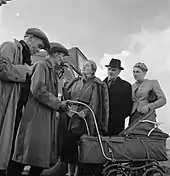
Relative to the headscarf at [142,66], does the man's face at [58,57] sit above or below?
below

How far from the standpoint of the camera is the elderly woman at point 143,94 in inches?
137

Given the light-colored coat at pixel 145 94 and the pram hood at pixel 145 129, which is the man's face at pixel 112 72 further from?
the pram hood at pixel 145 129

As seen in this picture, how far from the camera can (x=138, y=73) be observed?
3.75 m

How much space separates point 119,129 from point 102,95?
557mm

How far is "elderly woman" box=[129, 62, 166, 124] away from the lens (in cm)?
348

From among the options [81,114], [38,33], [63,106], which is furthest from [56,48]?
[81,114]

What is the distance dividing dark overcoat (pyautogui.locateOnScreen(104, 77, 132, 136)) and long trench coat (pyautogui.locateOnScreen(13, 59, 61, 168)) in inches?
44.5

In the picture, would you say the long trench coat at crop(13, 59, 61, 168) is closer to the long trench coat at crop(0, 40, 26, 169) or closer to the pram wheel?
the long trench coat at crop(0, 40, 26, 169)

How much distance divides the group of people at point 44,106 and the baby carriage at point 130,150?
235 millimetres

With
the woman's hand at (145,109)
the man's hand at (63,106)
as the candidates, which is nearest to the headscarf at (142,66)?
the woman's hand at (145,109)

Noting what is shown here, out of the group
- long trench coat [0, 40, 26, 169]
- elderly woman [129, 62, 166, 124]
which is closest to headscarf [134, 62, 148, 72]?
elderly woman [129, 62, 166, 124]

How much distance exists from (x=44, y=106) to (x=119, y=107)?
1295 mm

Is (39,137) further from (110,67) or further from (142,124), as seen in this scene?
(110,67)

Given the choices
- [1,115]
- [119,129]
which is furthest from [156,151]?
[1,115]
